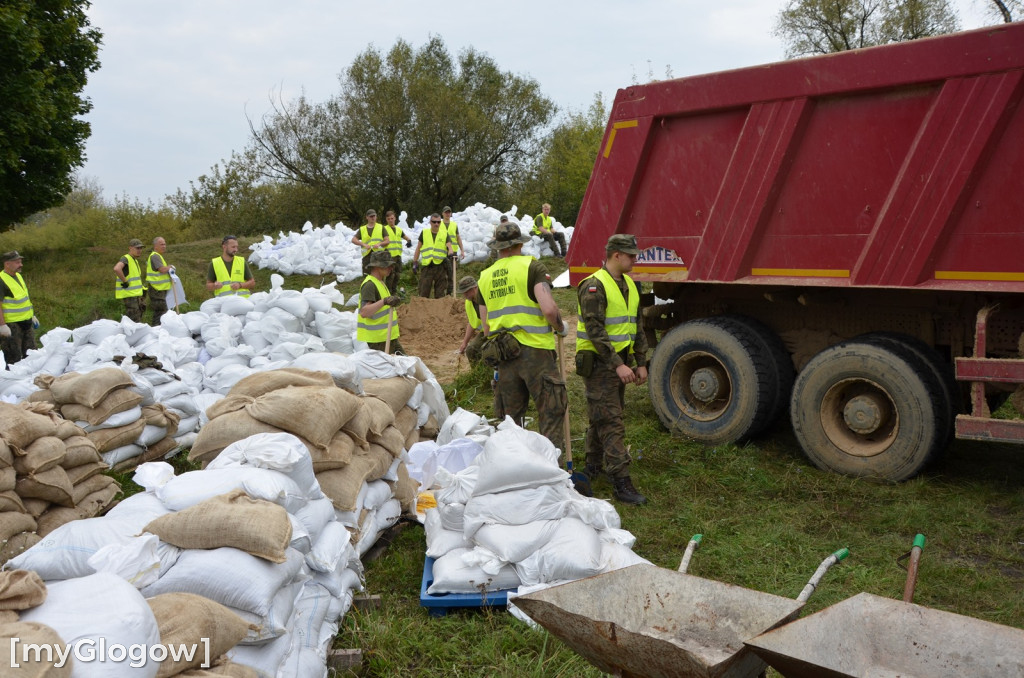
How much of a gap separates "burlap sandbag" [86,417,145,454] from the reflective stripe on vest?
802 centimetres

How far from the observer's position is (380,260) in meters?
6.98

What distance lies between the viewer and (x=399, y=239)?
14.0 meters

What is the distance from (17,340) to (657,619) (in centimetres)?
871

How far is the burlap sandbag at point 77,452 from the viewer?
477 cm

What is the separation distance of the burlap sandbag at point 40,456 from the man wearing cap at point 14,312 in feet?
15.9

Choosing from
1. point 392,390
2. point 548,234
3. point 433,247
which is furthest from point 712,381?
point 548,234

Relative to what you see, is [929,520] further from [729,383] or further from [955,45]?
[955,45]

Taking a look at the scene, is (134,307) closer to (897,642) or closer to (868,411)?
(868,411)

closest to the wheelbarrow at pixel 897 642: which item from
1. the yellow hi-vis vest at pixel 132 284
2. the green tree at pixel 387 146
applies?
the yellow hi-vis vest at pixel 132 284

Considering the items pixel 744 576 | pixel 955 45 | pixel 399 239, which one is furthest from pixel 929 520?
pixel 399 239

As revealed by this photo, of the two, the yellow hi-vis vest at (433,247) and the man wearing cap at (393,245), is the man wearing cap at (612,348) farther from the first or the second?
the man wearing cap at (393,245)

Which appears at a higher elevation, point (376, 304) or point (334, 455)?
point (376, 304)

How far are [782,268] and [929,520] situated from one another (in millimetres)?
1873

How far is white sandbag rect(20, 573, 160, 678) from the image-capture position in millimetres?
2127
